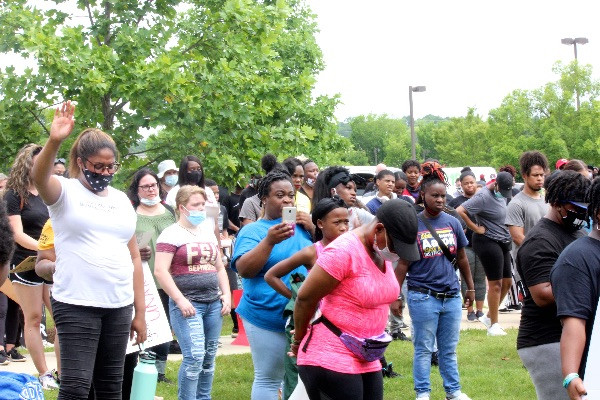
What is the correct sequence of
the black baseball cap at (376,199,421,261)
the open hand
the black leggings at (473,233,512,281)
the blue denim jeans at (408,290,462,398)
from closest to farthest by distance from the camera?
the black baseball cap at (376,199,421,261) → the open hand → the blue denim jeans at (408,290,462,398) → the black leggings at (473,233,512,281)

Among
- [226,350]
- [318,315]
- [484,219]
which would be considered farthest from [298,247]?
[484,219]

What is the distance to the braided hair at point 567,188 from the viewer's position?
505 centimetres

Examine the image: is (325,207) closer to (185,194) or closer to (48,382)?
(185,194)

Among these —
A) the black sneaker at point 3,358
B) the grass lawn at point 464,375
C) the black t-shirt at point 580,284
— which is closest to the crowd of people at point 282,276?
the black t-shirt at point 580,284

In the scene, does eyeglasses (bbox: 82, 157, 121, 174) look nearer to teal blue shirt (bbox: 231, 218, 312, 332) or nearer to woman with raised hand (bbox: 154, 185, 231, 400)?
teal blue shirt (bbox: 231, 218, 312, 332)

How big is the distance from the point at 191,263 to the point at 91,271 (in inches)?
77.6

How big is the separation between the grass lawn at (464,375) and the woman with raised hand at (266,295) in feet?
7.12

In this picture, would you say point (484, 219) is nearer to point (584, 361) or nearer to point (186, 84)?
point (186, 84)

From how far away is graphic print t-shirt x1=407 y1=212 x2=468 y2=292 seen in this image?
26.9 feet

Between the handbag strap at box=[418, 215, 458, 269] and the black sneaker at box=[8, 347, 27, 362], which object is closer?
the handbag strap at box=[418, 215, 458, 269]

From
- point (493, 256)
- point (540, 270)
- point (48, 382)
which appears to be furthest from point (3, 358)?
point (540, 270)

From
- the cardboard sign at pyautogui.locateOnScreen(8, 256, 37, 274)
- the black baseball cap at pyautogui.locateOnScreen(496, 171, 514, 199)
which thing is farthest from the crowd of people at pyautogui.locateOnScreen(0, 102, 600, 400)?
the black baseball cap at pyautogui.locateOnScreen(496, 171, 514, 199)

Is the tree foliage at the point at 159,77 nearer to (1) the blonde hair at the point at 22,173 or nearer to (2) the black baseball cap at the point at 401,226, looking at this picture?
(1) the blonde hair at the point at 22,173

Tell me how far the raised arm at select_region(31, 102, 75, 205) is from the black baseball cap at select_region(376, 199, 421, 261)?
5.73ft
